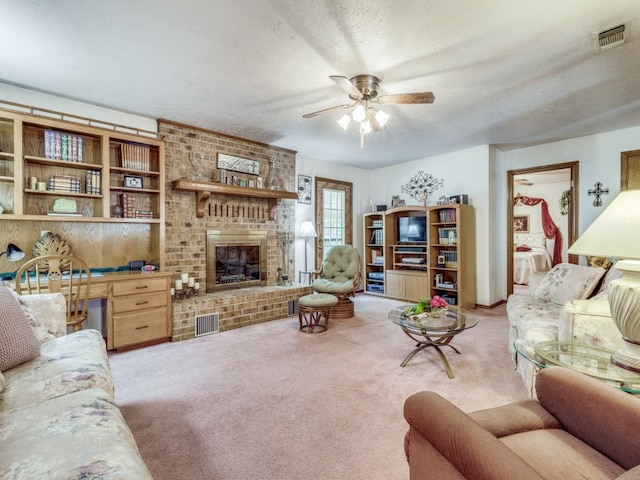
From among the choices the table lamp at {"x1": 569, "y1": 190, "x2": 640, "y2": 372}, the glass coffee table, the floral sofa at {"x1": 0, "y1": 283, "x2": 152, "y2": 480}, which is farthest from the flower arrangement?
the floral sofa at {"x1": 0, "y1": 283, "x2": 152, "y2": 480}

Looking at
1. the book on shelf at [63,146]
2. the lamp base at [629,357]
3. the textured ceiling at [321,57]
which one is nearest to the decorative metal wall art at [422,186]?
the textured ceiling at [321,57]

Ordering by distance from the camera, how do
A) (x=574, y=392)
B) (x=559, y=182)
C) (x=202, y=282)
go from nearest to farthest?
(x=574, y=392) → (x=202, y=282) → (x=559, y=182)

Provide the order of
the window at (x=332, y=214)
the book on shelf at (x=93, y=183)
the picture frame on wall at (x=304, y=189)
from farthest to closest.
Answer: the window at (x=332, y=214) < the picture frame on wall at (x=304, y=189) < the book on shelf at (x=93, y=183)

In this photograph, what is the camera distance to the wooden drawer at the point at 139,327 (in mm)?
3064

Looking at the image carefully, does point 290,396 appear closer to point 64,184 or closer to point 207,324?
point 207,324

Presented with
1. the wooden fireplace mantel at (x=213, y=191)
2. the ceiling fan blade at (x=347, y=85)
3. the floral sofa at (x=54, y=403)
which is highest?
the ceiling fan blade at (x=347, y=85)

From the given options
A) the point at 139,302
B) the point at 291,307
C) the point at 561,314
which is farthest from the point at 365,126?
the point at 139,302

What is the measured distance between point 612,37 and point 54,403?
12.3 ft

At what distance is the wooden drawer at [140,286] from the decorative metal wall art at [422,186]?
4.15 m

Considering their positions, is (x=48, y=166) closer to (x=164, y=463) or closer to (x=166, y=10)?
(x=166, y=10)

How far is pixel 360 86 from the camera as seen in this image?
2.65 metres

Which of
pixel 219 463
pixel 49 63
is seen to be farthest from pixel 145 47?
pixel 219 463

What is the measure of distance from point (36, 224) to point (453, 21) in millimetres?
3957

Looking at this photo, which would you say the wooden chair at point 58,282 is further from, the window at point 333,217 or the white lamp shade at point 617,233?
the window at point 333,217
